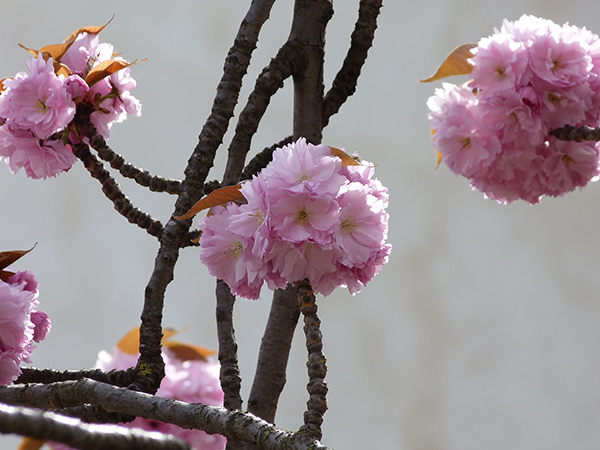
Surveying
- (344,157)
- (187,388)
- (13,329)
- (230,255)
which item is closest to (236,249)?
(230,255)

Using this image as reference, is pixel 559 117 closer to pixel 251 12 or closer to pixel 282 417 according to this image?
pixel 251 12

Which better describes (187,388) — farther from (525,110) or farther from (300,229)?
(525,110)

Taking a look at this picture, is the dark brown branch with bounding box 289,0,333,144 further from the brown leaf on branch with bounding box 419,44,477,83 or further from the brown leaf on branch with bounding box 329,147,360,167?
the brown leaf on branch with bounding box 329,147,360,167

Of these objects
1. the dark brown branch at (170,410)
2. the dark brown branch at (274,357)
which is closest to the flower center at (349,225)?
the dark brown branch at (170,410)

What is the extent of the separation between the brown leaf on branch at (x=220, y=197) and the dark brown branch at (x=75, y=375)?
0.20 metres

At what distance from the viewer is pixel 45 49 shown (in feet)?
2.68

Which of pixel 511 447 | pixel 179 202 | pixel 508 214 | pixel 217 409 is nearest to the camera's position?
pixel 217 409

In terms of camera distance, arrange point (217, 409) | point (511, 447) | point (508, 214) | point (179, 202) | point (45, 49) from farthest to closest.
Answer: point (508, 214)
point (511, 447)
point (45, 49)
point (179, 202)
point (217, 409)

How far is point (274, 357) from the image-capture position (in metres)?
0.78

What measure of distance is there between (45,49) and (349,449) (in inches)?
80.7

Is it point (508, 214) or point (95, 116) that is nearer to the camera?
point (95, 116)

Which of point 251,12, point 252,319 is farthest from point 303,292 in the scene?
point 252,319

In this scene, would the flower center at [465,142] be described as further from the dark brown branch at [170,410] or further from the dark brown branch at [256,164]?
the dark brown branch at [170,410]

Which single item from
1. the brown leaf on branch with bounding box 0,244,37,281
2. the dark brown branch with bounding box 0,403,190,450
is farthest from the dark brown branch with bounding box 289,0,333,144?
the dark brown branch with bounding box 0,403,190,450
